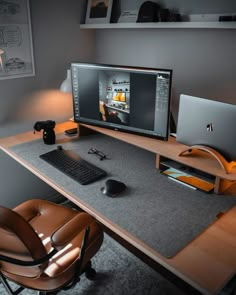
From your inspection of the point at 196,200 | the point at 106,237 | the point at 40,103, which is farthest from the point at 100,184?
the point at 40,103

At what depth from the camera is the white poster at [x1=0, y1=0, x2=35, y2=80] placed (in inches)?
79.8

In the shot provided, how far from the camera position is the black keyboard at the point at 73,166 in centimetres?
162

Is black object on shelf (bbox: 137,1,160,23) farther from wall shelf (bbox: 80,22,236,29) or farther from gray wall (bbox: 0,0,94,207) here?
gray wall (bbox: 0,0,94,207)

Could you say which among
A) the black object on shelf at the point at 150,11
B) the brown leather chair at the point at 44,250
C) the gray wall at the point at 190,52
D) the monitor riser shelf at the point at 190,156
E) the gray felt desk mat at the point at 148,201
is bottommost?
the brown leather chair at the point at 44,250

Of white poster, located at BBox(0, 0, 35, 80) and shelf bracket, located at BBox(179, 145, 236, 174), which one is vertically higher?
white poster, located at BBox(0, 0, 35, 80)

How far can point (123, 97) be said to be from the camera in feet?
5.97

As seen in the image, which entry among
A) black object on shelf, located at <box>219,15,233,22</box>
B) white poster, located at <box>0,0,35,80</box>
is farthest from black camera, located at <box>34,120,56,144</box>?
black object on shelf, located at <box>219,15,233,22</box>

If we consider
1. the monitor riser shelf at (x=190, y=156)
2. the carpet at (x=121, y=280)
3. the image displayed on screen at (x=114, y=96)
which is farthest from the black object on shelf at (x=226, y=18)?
the carpet at (x=121, y=280)

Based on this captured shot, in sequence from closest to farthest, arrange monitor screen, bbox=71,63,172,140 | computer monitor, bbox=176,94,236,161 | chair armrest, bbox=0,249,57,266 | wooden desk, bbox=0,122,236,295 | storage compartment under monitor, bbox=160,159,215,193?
1. wooden desk, bbox=0,122,236,295
2. chair armrest, bbox=0,249,57,266
3. computer monitor, bbox=176,94,236,161
4. storage compartment under monitor, bbox=160,159,215,193
5. monitor screen, bbox=71,63,172,140

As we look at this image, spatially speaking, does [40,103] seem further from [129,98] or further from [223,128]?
[223,128]

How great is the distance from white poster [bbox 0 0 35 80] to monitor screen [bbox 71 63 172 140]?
17.7 inches

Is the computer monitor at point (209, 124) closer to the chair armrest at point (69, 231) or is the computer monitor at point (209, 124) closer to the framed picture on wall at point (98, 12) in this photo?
the chair armrest at point (69, 231)

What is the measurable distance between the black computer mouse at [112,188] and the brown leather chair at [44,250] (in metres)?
0.15

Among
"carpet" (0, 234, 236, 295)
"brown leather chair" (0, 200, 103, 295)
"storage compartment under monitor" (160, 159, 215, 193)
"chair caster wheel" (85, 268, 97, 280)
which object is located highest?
"storage compartment under monitor" (160, 159, 215, 193)
